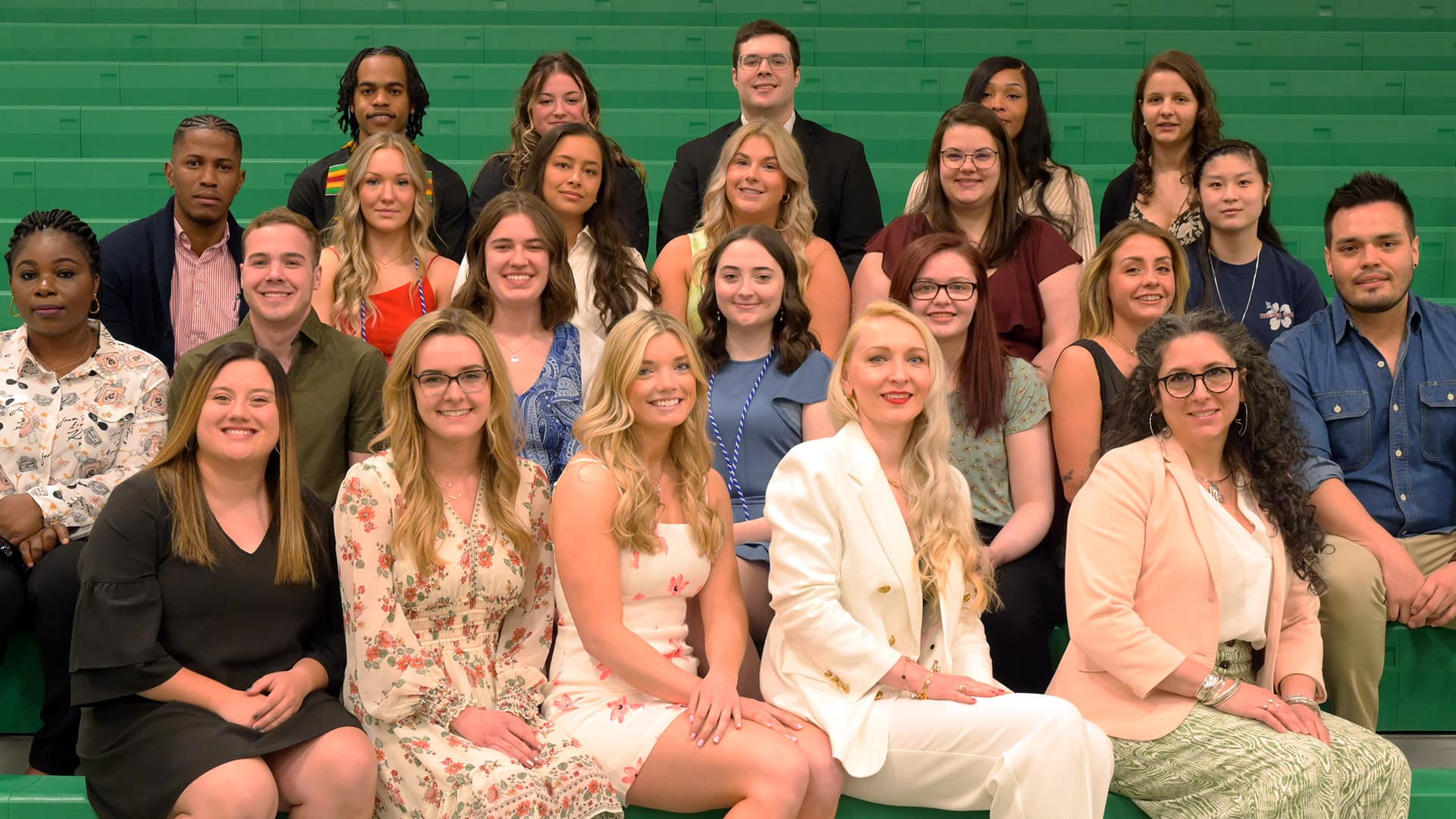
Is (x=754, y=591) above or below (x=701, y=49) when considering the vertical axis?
below

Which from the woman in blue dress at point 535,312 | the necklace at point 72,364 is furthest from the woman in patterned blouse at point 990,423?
the necklace at point 72,364

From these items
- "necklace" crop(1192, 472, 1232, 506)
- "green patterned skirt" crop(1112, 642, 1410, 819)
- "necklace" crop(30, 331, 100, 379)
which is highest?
"necklace" crop(30, 331, 100, 379)

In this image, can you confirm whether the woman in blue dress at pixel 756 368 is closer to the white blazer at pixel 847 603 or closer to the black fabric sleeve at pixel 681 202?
the white blazer at pixel 847 603

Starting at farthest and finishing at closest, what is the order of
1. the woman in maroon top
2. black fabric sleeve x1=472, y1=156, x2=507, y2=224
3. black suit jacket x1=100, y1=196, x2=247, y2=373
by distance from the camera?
black fabric sleeve x1=472, y1=156, x2=507, y2=224 < black suit jacket x1=100, y1=196, x2=247, y2=373 < the woman in maroon top

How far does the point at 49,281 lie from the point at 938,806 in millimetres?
2049

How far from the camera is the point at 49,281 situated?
3000 mm

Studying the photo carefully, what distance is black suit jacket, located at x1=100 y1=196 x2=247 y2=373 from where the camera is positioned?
3.59 metres

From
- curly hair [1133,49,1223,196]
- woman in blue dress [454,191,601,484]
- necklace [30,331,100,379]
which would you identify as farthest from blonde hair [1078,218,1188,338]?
necklace [30,331,100,379]

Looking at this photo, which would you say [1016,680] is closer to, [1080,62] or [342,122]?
[342,122]

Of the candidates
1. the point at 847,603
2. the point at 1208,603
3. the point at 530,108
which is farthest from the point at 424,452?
the point at 530,108

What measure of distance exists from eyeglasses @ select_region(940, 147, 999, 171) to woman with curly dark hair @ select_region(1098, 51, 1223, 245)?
0.66 m

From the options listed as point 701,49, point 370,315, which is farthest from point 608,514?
point 701,49

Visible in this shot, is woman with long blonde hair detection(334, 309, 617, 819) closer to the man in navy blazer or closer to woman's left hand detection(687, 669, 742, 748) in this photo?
woman's left hand detection(687, 669, 742, 748)

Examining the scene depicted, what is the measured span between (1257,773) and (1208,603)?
30 centimetres
